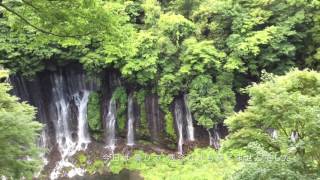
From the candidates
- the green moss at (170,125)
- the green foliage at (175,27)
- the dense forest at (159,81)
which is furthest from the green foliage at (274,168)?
the green moss at (170,125)

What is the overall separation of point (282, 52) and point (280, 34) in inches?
43.6

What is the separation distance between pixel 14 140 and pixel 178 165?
11.7 meters

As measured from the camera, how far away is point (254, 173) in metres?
9.83

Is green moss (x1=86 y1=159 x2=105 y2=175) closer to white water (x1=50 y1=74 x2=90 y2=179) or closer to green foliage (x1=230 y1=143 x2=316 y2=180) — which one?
white water (x1=50 y1=74 x2=90 y2=179)

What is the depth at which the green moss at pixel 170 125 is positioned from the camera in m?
27.9

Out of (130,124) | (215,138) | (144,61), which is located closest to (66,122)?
(130,124)

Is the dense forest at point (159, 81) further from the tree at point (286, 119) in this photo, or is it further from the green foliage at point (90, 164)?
the tree at point (286, 119)

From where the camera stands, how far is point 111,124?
2867cm

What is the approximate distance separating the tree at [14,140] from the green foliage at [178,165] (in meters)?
8.10

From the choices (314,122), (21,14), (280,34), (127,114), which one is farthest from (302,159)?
(127,114)

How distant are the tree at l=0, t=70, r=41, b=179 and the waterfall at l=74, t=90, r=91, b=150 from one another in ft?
31.4

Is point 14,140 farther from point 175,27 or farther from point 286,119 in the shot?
point 175,27

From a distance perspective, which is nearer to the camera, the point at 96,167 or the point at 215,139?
the point at 96,167

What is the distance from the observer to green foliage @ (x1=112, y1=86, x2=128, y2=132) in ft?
93.9
